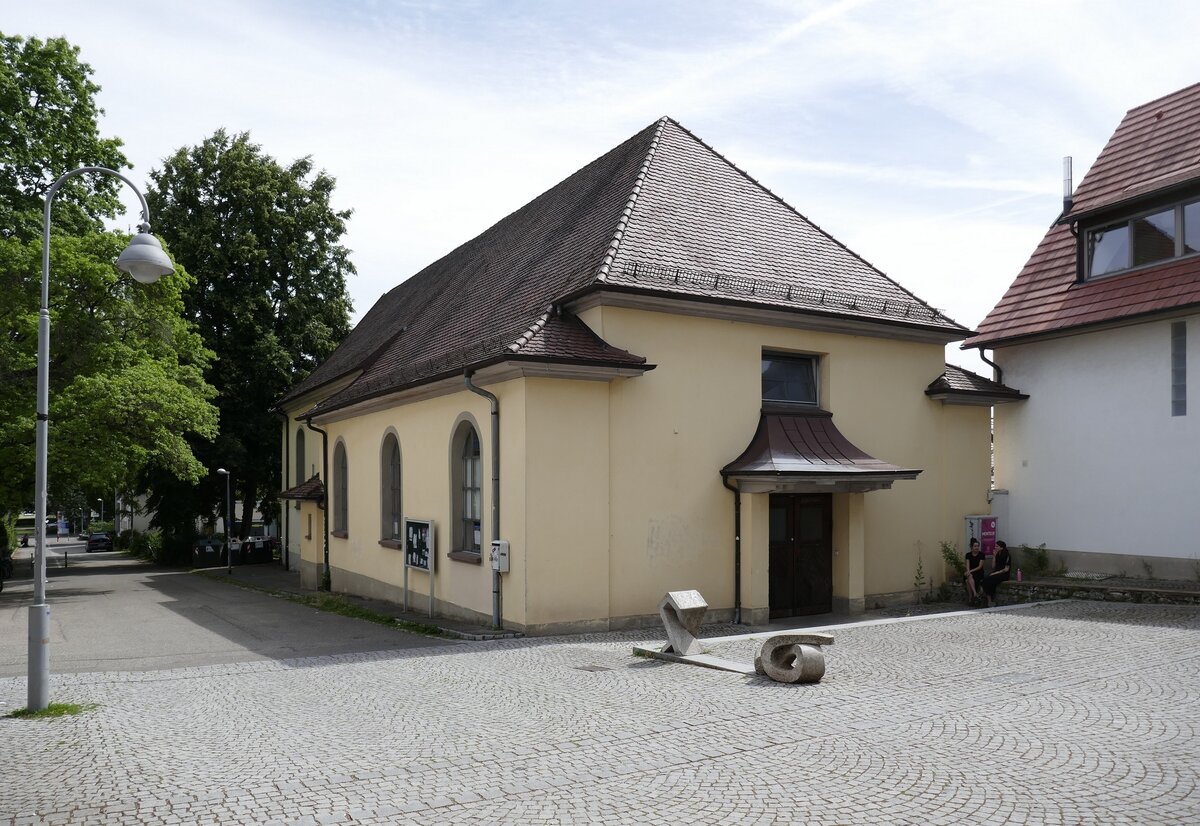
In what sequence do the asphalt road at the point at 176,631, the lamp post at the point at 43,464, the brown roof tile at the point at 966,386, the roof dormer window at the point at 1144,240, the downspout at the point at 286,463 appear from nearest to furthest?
the lamp post at the point at 43,464, the asphalt road at the point at 176,631, the roof dormer window at the point at 1144,240, the brown roof tile at the point at 966,386, the downspout at the point at 286,463

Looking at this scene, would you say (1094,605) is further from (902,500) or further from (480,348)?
(480,348)

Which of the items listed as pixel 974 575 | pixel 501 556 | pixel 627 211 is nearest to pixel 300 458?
pixel 627 211

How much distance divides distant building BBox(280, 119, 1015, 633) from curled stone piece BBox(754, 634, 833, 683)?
435 centimetres

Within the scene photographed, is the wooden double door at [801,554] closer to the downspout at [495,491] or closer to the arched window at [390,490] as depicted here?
the downspout at [495,491]

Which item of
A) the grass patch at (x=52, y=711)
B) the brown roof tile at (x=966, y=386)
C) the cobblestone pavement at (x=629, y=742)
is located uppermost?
the brown roof tile at (x=966, y=386)

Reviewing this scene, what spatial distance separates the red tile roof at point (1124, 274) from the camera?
55.4ft

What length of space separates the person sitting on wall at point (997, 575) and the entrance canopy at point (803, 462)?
2.56 m

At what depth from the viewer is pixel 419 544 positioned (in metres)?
16.9

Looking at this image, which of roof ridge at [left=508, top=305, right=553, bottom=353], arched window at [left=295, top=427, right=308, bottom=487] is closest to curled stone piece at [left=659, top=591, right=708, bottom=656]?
roof ridge at [left=508, top=305, right=553, bottom=353]

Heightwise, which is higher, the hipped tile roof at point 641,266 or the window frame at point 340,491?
the hipped tile roof at point 641,266

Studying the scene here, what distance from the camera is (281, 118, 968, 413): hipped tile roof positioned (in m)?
14.4

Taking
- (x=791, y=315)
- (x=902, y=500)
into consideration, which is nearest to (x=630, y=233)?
(x=791, y=315)

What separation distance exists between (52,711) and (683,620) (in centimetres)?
668

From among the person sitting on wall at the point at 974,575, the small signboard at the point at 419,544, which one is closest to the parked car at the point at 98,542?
the small signboard at the point at 419,544
